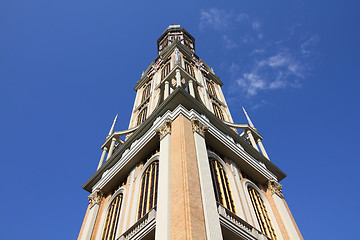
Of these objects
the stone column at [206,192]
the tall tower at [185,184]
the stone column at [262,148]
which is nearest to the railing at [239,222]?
the tall tower at [185,184]

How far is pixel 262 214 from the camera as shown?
2103cm

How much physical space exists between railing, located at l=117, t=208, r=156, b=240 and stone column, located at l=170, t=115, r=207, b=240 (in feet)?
6.44

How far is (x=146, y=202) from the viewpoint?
19141 mm

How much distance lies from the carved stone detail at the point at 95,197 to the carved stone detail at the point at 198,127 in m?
10.0

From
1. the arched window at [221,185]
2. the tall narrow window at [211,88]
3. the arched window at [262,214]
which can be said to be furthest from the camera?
the tall narrow window at [211,88]

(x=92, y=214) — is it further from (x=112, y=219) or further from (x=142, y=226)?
(x=142, y=226)

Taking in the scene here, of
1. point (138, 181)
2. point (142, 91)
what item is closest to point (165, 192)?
point (138, 181)

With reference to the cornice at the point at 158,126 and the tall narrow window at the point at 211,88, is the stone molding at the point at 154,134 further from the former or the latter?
the tall narrow window at the point at 211,88

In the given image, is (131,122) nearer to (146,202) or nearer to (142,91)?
(142,91)

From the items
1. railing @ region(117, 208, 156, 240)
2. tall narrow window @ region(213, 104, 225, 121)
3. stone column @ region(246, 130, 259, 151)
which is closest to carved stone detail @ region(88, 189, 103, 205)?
railing @ region(117, 208, 156, 240)

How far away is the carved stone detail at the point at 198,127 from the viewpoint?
20.8 m

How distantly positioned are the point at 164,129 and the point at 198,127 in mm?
2401

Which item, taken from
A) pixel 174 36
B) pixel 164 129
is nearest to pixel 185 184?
pixel 164 129

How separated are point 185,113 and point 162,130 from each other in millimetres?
2048
